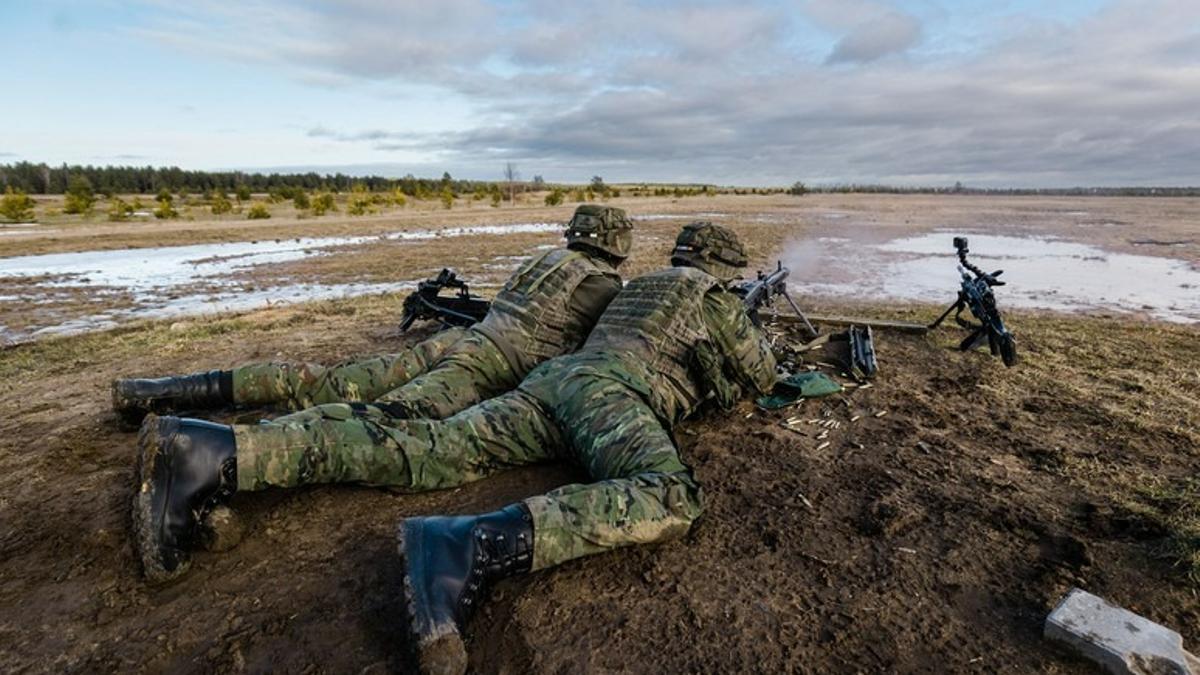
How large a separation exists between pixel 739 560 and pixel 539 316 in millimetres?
2189

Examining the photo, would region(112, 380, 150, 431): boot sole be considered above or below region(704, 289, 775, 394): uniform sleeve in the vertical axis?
below

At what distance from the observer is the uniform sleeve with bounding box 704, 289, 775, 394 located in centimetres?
422

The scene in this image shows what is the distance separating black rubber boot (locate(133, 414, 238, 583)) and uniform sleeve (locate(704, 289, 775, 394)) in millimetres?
2805

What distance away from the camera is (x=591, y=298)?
4.63 m

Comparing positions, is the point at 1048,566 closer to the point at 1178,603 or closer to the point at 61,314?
the point at 1178,603

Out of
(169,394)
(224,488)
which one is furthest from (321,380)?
(224,488)

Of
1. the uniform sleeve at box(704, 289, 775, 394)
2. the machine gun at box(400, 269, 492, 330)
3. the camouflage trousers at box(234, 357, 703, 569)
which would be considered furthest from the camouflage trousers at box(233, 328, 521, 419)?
the machine gun at box(400, 269, 492, 330)

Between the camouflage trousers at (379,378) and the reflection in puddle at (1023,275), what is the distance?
7.83m

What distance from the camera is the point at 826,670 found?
7.41 ft

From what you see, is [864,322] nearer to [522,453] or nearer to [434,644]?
[522,453]

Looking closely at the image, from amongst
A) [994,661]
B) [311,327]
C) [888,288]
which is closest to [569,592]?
[994,661]

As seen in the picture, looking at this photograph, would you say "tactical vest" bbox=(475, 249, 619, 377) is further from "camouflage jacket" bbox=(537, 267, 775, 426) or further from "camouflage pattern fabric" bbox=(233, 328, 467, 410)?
"camouflage pattern fabric" bbox=(233, 328, 467, 410)

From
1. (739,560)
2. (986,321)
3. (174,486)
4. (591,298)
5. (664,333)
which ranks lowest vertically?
(739,560)

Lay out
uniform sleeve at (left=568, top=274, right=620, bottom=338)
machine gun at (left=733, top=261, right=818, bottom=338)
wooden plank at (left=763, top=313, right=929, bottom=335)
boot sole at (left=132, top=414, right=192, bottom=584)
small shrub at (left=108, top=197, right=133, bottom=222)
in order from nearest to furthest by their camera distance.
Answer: boot sole at (left=132, top=414, right=192, bottom=584) → uniform sleeve at (left=568, top=274, right=620, bottom=338) → machine gun at (left=733, top=261, right=818, bottom=338) → wooden plank at (left=763, top=313, right=929, bottom=335) → small shrub at (left=108, top=197, right=133, bottom=222)
